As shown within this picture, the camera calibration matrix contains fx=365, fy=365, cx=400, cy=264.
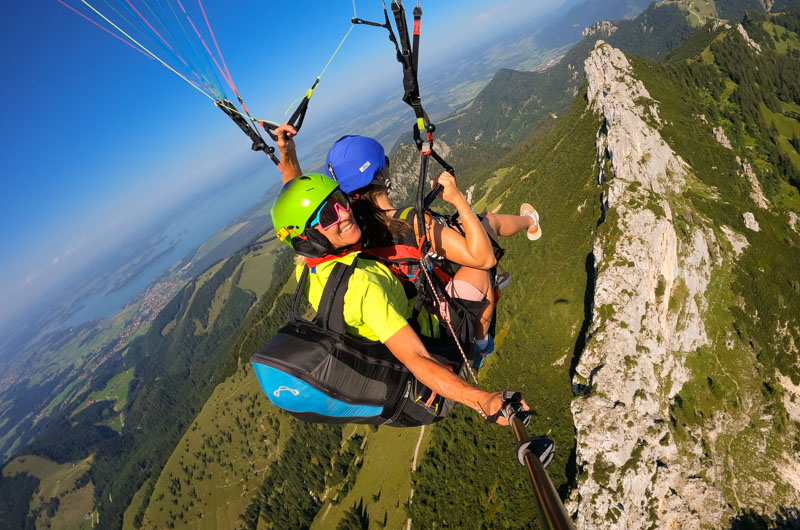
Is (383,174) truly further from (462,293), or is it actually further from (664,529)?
(664,529)

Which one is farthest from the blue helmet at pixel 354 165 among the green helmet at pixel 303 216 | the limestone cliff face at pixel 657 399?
the limestone cliff face at pixel 657 399

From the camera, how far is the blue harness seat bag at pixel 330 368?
4.23 metres

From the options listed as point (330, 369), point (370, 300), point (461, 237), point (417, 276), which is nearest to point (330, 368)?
point (330, 369)

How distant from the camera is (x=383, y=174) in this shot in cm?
627

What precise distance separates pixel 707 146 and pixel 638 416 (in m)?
78.3

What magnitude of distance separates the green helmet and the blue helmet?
3.46 ft

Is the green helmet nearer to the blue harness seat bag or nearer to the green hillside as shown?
the blue harness seat bag

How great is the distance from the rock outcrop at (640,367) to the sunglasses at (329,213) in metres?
58.5

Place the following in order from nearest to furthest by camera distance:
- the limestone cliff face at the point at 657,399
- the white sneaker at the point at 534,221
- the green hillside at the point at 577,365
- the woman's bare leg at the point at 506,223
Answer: the woman's bare leg at the point at 506,223, the white sneaker at the point at 534,221, the limestone cliff face at the point at 657,399, the green hillside at the point at 577,365

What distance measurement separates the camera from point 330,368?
430 centimetres

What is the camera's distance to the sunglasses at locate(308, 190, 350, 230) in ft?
15.4

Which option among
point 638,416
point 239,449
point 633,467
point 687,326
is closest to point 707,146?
point 687,326

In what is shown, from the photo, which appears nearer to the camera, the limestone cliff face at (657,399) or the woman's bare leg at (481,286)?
the woman's bare leg at (481,286)

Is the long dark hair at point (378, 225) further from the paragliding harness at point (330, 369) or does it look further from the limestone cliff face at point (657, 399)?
the limestone cliff face at point (657, 399)
